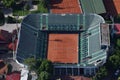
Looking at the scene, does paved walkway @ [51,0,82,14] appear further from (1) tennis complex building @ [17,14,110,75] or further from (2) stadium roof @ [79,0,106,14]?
(1) tennis complex building @ [17,14,110,75]

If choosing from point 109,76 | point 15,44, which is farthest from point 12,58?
point 109,76

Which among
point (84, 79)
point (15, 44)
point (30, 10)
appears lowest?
point (84, 79)

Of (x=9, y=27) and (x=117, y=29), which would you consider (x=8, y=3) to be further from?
(x=117, y=29)

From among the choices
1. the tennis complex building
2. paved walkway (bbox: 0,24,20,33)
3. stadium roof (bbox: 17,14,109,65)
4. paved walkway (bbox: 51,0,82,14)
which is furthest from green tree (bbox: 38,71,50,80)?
paved walkway (bbox: 51,0,82,14)

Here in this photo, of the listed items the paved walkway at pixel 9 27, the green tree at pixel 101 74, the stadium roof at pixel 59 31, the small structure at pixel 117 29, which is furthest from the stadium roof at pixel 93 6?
the green tree at pixel 101 74

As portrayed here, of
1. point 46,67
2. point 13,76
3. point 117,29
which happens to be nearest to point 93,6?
point 117,29

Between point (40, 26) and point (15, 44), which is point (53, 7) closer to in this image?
point (40, 26)

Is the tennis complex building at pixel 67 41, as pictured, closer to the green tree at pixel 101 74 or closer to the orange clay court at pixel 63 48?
the orange clay court at pixel 63 48
